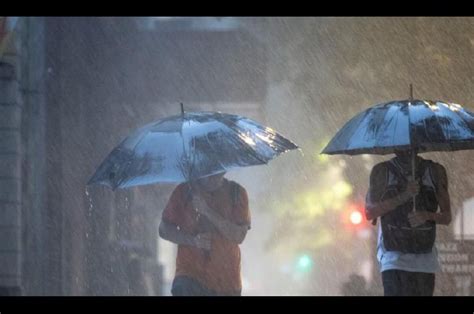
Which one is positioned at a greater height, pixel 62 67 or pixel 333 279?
pixel 62 67

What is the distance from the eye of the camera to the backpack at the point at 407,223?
230 inches

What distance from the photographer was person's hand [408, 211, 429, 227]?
229 inches

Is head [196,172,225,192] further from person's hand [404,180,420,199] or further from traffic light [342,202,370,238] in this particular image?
traffic light [342,202,370,238]

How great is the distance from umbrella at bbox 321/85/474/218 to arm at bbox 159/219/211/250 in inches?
34.5

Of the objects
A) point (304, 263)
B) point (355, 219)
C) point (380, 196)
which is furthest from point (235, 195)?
point (304, 263)

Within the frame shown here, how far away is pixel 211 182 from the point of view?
6012 millimetres

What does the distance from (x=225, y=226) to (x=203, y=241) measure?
130mm

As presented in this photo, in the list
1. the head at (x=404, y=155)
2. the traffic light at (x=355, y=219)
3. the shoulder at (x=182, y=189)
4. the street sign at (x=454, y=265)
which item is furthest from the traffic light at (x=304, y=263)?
the shoulder at (x=182, y=189)

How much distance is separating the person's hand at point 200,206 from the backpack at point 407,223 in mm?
871
